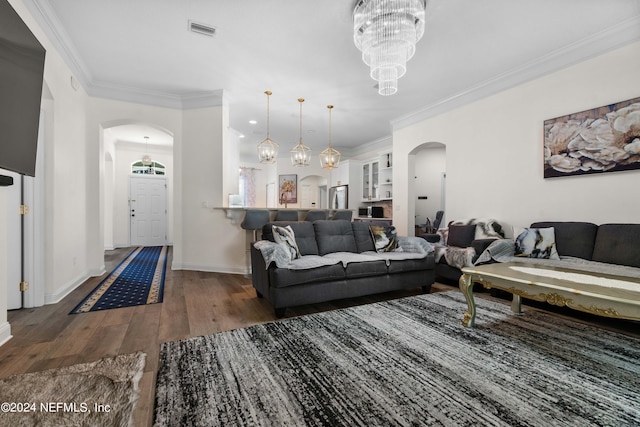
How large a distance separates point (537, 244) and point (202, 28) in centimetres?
443

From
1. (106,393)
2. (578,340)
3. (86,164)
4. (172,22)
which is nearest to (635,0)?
(578,340)

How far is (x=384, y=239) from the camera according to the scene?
12.0 feet

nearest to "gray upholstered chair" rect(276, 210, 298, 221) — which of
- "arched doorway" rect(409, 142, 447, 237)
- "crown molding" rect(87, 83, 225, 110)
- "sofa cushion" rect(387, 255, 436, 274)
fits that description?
"sofa cushion" rect(387, 255, 436, 274)

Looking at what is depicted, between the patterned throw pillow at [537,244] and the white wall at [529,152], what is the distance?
40cm

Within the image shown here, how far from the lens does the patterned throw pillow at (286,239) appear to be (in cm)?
300

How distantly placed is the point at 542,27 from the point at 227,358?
4.26 meters

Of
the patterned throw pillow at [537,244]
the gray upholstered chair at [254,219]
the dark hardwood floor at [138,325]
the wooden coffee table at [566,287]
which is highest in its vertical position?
the gray upholstered chair at [254,219]

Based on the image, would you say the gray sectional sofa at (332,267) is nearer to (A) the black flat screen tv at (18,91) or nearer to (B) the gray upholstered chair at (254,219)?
(B) the gray upholstered chair at (254,219)

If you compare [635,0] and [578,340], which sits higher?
[635,0]

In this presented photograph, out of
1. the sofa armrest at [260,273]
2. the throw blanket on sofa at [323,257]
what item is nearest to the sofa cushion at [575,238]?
the throw blanket on sofa at [323,257]

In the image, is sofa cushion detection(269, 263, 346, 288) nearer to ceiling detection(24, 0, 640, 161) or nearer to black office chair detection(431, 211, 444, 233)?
ceiling detection(24, 0, 640, 161)

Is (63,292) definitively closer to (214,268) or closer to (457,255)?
(214,268)

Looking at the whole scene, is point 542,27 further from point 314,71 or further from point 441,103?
point 314,71

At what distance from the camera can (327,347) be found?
1986 mm
